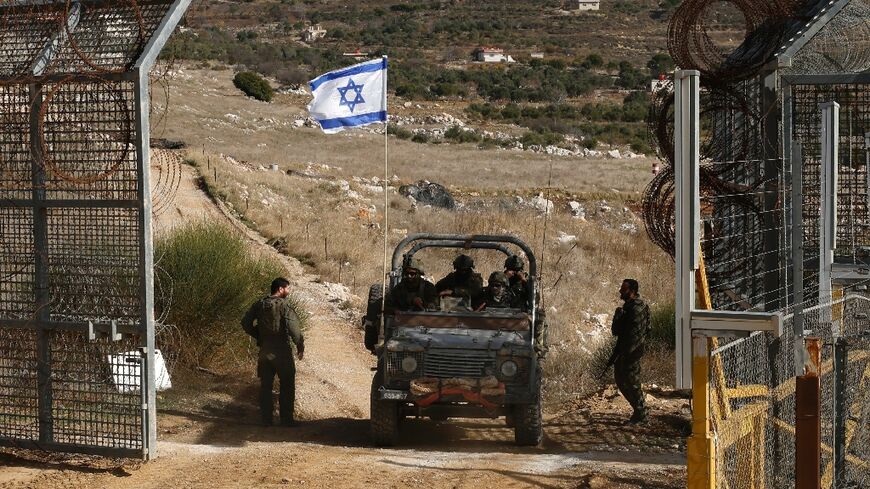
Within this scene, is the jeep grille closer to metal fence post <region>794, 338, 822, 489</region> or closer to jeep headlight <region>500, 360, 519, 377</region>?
jeep headlight <region>500, 360, 519, 377</region>

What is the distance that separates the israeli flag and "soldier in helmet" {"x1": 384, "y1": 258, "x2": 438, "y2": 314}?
79.7 inches

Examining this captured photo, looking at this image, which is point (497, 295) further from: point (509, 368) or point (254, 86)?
point (254, 86)

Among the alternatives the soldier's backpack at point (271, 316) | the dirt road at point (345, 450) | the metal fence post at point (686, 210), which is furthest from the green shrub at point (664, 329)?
the metal fence post at point (686, 210)

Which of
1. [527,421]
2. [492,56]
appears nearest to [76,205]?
[527,421]

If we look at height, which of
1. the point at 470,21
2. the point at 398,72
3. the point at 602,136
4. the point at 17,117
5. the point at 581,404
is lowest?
the point at 581,404

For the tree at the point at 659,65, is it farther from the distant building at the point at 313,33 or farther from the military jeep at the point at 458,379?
the military jeep at the point at 458,379

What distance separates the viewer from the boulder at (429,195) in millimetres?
33781

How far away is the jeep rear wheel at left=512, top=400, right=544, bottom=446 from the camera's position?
11.5 metres

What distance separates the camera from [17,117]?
9969 millimetres

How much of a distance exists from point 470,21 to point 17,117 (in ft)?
266

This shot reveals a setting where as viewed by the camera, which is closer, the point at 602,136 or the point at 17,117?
the point at 17,117

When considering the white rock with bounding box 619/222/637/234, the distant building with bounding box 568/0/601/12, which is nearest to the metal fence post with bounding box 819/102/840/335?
the white rock with bounding box 619/222/637/234

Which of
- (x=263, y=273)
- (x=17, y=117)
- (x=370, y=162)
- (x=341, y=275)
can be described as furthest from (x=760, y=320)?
(x=370, y=162)

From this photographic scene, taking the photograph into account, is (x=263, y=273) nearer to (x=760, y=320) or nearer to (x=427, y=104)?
(x=760, y=320)
